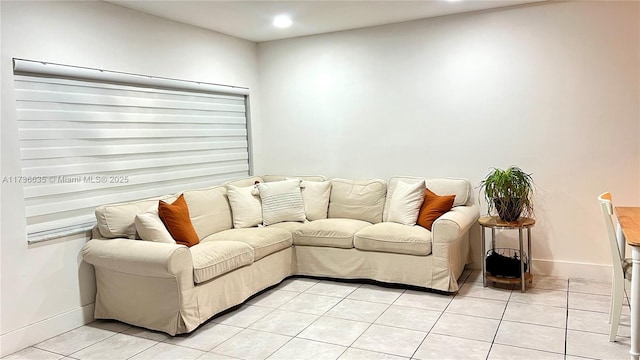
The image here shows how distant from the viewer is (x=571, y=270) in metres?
4.11

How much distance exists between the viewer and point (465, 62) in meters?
4.36

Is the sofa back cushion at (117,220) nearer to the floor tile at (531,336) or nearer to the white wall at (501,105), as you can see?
the white wall at (501,105)

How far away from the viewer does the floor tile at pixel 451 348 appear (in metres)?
2.72

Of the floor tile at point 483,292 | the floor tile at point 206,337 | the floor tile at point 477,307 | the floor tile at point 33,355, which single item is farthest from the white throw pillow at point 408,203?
the floor tile at point 33,355

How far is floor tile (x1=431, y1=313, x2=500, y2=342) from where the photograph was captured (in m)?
3.00

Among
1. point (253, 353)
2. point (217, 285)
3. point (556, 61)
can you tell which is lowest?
point (253, 353)

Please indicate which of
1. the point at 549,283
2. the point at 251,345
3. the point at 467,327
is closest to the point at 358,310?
the point at 467,327

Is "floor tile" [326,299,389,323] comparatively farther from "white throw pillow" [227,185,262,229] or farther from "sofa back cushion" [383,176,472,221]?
"white throw pillow" [227,185,262,229]

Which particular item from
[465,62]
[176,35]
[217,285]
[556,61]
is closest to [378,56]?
[465,62]

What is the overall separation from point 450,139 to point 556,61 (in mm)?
1119

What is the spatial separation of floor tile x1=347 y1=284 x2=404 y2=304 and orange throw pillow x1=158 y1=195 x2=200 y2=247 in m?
1.40

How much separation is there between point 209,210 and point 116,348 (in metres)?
1.47

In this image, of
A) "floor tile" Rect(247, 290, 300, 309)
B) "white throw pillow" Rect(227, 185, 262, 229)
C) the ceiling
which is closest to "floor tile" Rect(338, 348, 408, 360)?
"floor tile" Rect(247, 290, 300, 309)

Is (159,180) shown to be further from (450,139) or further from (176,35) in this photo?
(450,139)
